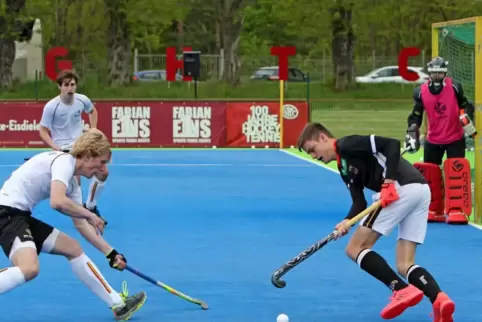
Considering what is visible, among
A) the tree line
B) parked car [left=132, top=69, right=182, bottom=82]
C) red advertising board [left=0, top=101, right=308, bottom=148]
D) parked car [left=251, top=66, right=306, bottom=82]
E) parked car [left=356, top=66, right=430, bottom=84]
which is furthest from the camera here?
parked car [left=132, top=69, right=182, bottom=82]

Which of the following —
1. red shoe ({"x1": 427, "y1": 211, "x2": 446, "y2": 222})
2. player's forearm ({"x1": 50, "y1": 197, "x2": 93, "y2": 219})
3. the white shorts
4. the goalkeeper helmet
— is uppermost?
the goalkeeper helmet

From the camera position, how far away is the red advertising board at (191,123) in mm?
31219

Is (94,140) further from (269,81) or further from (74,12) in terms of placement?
(74,12)

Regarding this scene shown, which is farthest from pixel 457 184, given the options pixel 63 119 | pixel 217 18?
pixel 217 18

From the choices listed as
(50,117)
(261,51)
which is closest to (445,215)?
(50,117)

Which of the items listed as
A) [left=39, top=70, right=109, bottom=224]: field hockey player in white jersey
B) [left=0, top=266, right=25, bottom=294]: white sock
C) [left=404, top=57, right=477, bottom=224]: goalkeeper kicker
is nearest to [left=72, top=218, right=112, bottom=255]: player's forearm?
[left=0, top=266, right=25, bottom=294]: white sock

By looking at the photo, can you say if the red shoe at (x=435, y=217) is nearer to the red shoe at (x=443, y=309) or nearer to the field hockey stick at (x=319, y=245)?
the field hockey stick at (x=319, y=245)

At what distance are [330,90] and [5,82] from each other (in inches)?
540

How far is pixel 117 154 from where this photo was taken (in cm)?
2922

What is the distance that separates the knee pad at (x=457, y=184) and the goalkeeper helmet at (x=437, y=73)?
943 mm

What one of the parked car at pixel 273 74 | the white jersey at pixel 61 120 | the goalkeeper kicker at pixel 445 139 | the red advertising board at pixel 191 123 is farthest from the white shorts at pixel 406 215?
the parked car at pixel 273 74

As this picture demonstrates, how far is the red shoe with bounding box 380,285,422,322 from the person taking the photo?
8.63 m

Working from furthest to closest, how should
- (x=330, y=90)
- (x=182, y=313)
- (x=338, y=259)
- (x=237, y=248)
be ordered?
(x=330, y=90), (x=237, y=248), (x=338, y=259), (x=182, y=313)

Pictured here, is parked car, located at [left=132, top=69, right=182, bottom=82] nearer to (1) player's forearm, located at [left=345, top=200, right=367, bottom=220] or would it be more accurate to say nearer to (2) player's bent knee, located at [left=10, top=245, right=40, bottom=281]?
(1) player's forearm, located at [left=345, top=200, right=367, bottom=220]
